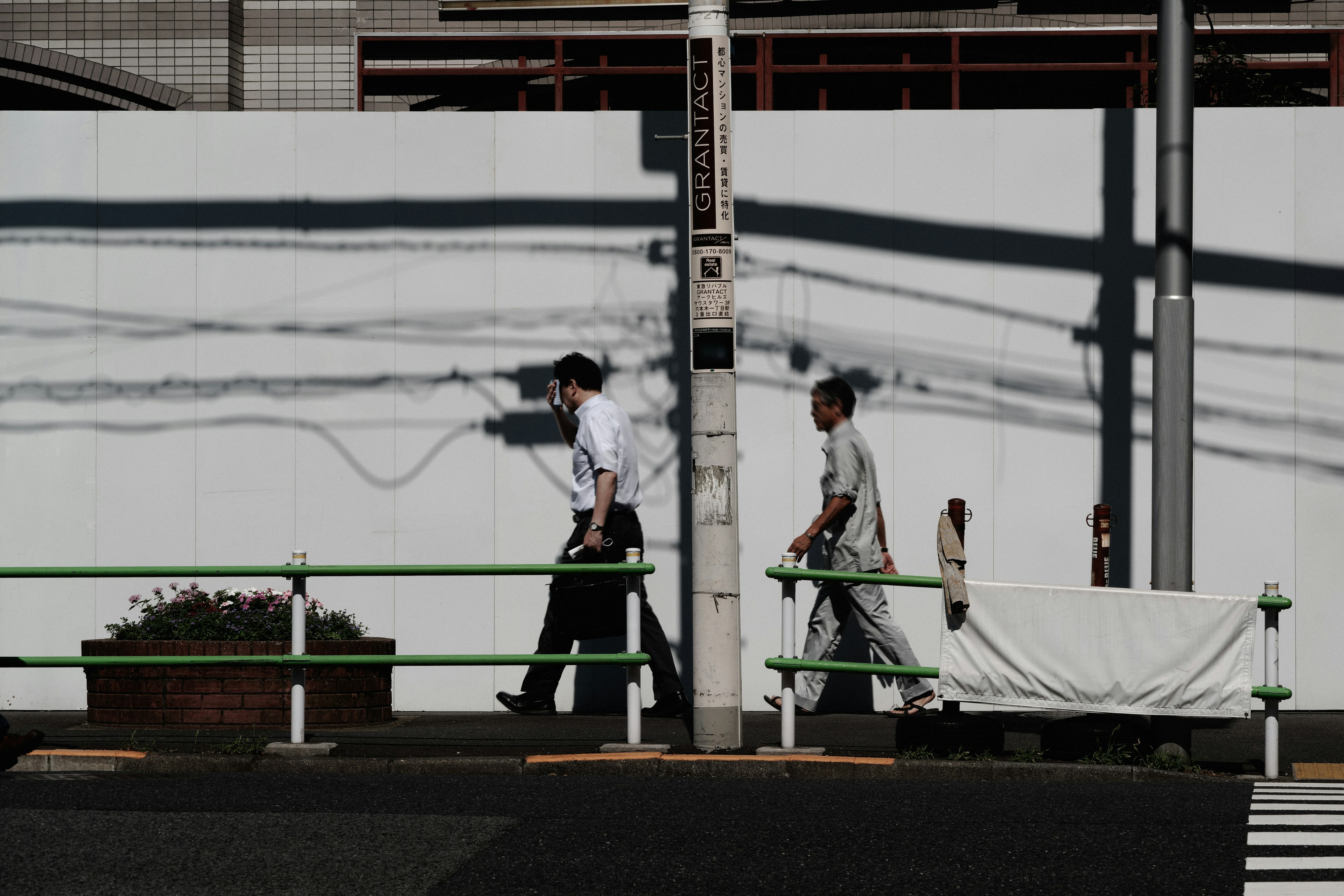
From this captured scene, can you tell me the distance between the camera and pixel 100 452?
9.95m

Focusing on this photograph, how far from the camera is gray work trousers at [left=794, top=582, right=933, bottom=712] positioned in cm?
872

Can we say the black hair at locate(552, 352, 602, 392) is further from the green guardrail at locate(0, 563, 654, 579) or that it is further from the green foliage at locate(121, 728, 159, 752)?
the green foliage at locate(121, 728, 159, 752)

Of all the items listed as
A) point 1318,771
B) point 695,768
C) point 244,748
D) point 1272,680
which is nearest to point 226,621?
point 244,748

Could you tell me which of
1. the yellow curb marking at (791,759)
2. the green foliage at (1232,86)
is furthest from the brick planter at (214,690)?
the green foliage at (1232,86)

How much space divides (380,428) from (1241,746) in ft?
17.7

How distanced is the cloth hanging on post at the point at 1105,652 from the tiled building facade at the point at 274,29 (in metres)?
9.40

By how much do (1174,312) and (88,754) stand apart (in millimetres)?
5819

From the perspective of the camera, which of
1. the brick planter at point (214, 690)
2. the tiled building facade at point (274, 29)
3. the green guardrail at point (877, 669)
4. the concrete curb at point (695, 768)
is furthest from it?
the tiled building facade at point (274, 29)

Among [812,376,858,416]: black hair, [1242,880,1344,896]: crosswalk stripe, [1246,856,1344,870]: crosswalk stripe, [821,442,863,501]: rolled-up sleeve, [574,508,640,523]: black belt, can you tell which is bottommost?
[1246,856,1344,870]: crosswalk stripe

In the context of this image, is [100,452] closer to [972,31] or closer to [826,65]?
[826,65]

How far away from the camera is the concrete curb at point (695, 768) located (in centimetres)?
750

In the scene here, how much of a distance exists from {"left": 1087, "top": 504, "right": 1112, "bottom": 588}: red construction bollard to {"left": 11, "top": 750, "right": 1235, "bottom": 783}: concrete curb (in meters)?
1.58

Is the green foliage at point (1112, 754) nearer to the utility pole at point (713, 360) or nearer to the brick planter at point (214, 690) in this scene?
the utility pole at point (713, 360)

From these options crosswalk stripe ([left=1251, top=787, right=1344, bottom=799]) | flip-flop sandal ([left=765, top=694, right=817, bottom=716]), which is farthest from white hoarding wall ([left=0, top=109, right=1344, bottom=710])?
crosswalk stripe ([left=1251, top=787, right=1344, bottom=799])
